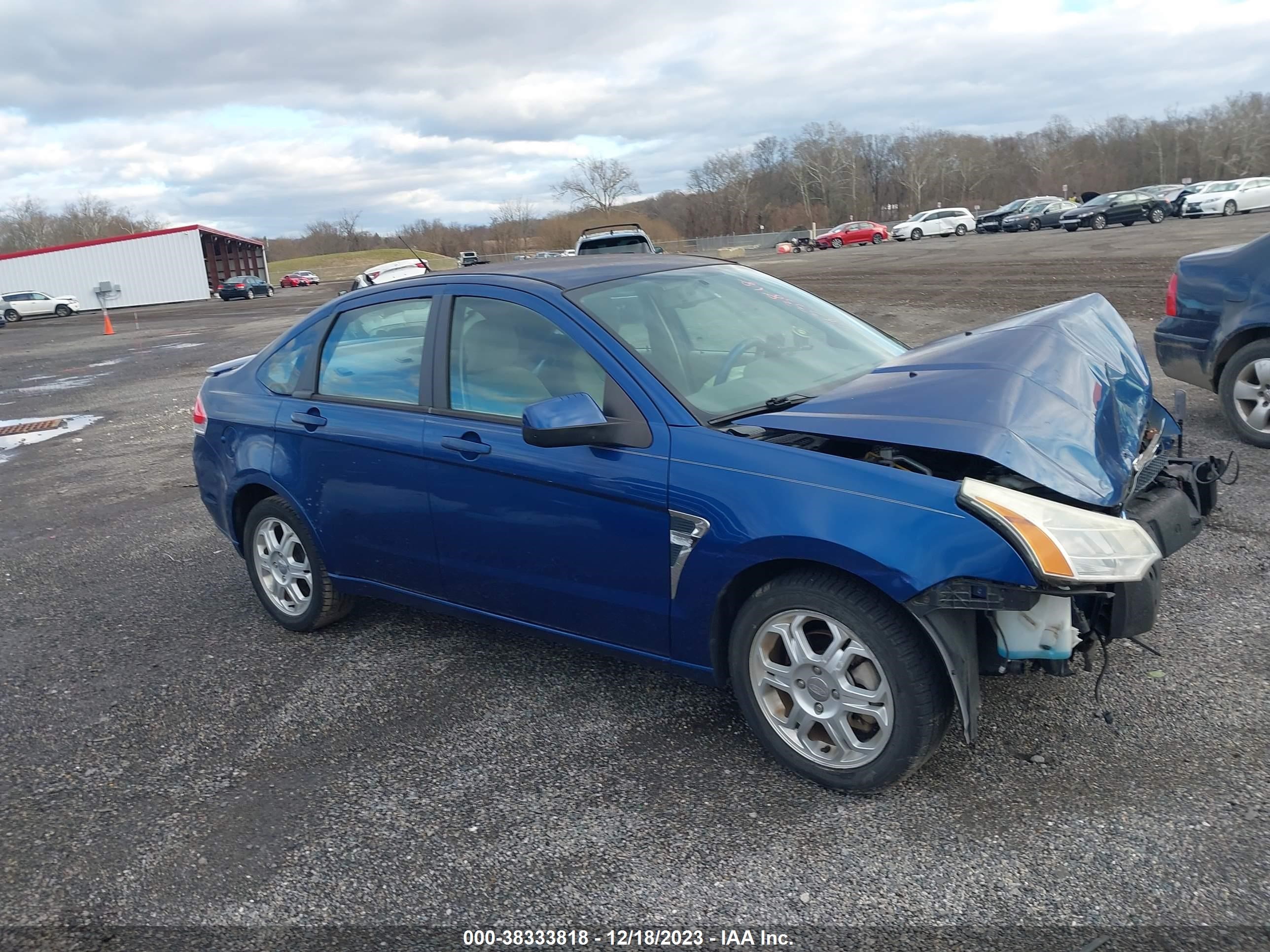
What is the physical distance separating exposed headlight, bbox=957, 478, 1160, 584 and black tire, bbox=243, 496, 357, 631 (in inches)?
122

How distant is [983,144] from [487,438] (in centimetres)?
12712

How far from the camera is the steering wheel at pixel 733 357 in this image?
3797mm

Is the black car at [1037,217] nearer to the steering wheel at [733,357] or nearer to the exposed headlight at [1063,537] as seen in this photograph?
the steering wheel at [733,357]

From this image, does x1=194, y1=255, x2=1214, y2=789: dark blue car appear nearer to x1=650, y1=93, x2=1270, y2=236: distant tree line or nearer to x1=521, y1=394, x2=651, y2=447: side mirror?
x1=521, y1=394, x2=651, y2=447: side mirror

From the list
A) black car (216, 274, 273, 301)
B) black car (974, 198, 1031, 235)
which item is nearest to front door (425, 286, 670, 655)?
black car (974, 198, 1031, 235)

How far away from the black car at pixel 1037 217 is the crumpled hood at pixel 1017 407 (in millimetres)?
48860

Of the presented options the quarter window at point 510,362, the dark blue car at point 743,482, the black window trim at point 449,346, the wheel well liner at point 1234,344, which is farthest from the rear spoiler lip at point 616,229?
the quarter window at point 510,362

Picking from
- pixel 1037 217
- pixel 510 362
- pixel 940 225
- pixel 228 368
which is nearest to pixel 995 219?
pixel 1037 217

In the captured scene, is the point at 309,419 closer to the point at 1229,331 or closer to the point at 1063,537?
the point at 1063,537

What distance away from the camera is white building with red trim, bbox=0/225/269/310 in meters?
58.6

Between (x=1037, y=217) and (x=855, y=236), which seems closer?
(x=1037, y=217)

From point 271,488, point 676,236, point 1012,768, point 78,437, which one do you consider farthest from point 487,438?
point 676,236

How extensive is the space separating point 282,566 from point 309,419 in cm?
83

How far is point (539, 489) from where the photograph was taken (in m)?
3.71
